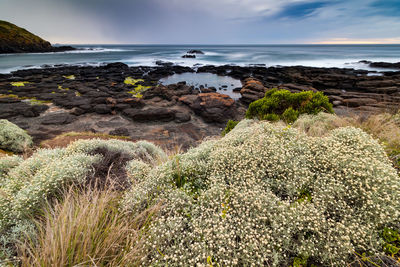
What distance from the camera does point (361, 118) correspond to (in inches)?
275

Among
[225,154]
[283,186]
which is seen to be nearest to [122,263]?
[225,154]

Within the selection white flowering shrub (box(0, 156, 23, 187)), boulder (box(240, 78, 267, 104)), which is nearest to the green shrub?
white flowering shrub (box(0, 156, 23, 187))

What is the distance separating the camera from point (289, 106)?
9688 millimetres

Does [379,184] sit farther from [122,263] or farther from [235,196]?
[122,263]

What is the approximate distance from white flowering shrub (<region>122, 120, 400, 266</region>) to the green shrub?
5.28m

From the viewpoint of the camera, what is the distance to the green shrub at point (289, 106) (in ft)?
28.5

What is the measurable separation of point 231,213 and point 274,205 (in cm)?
61

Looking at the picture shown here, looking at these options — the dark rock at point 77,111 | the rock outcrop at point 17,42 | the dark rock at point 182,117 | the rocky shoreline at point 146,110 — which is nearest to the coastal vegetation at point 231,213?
the rocky shoreline at point 146,110

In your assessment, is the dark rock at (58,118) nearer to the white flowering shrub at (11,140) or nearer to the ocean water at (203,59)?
the white flowering shrub at (11,140)

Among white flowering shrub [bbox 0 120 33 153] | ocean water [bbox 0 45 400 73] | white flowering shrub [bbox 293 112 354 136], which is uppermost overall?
ocean water [bbox 0 45 400 73]

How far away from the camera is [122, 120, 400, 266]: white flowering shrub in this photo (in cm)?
218

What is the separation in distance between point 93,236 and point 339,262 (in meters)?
2.97

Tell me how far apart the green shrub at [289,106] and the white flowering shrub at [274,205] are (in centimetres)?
528

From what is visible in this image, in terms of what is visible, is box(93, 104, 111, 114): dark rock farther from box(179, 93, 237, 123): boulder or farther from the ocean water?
the ocean water
